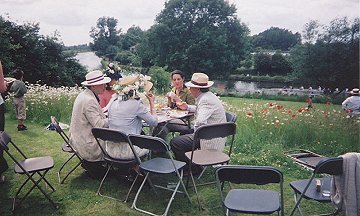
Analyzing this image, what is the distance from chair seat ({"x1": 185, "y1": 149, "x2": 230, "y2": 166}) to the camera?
400 cm

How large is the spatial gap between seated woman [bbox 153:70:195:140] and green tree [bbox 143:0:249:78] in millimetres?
26981

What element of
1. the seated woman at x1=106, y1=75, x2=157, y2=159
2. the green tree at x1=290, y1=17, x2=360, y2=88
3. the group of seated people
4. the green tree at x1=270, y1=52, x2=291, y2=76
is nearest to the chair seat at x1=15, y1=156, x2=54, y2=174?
the group of seated people

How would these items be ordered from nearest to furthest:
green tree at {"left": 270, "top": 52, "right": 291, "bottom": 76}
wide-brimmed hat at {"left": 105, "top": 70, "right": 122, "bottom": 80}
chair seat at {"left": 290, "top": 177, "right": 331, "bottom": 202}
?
chair seat at {"left": 290, "top": 177, "right": 331, "bottom": 202}
wide-brimmed hat at {"left": 105, "top": 70, "right": 122, "bottom": 80}
green tree at {"left": 270, "top": 52, "right": 291, "bottom": 76}

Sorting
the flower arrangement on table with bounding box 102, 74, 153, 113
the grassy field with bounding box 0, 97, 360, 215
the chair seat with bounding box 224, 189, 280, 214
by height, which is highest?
the flower arrangement on table with bounding box 102, 74, 153, 113

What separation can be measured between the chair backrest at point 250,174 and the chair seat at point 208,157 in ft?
3.71

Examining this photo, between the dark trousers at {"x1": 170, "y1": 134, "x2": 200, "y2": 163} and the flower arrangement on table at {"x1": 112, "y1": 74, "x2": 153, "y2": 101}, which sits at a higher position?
the flower arrangement on table at {"x1": 112, "y1": 74, "x2": 153, "y2": 101}

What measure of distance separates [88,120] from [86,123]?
3.0 inches

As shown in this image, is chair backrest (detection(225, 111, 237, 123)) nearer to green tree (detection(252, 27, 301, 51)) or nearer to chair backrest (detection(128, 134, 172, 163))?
chair backrest (detection(128, 134, 172, 163))

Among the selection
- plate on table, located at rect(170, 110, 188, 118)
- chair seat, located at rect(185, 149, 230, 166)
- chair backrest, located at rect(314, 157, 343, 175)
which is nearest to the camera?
chair backrest, located at rect(314, 157, 343, 175)

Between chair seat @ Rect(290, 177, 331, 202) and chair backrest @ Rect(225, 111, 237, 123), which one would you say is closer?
chair seat @ Rect(290, 177, 331, 202)

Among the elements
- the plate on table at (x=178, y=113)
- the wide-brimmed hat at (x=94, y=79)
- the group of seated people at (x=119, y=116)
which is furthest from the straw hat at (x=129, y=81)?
the plate on table at (x=178, y=113)

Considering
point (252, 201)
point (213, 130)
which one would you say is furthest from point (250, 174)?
point (213, 130)

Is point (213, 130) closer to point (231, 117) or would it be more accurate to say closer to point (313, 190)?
point (231, 117)

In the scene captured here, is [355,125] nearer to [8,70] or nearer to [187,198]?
[187,198]
